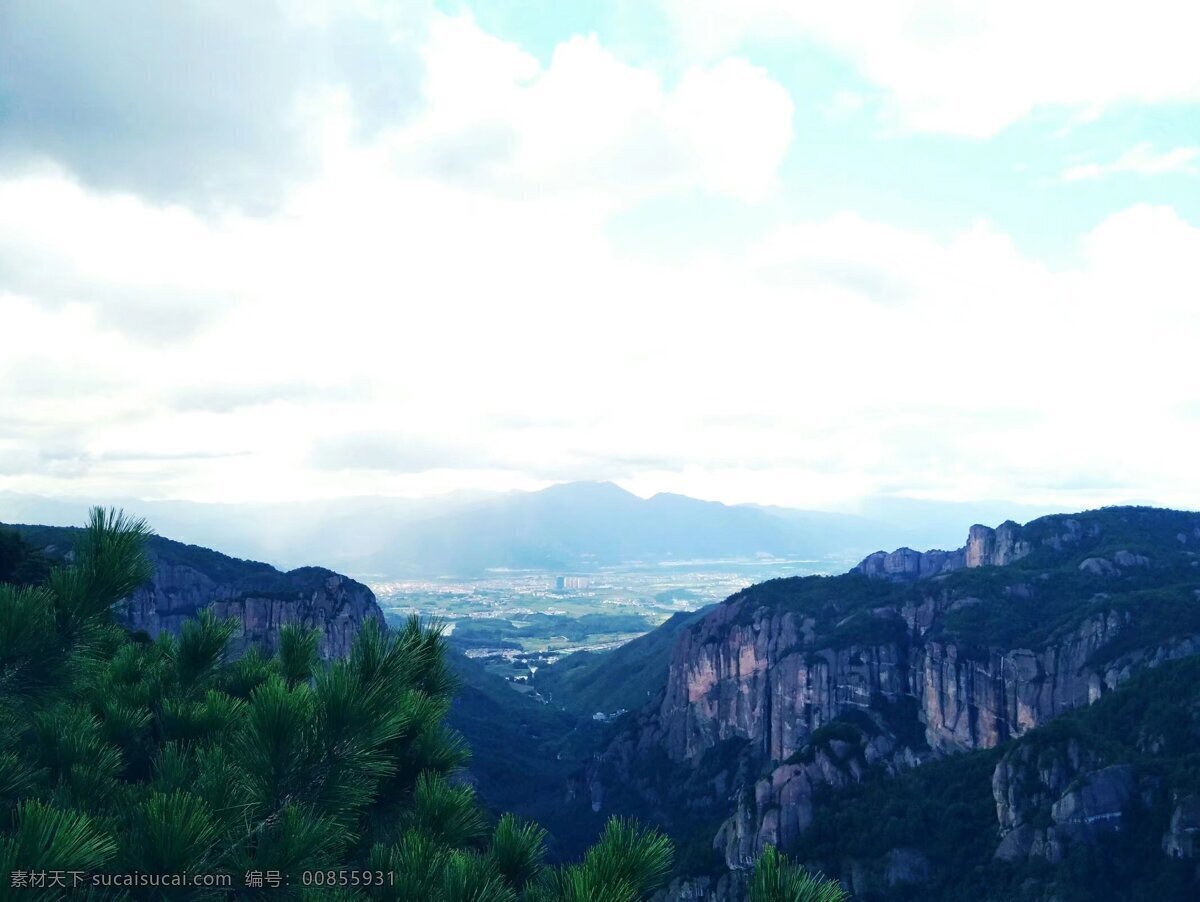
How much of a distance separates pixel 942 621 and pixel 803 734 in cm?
3628

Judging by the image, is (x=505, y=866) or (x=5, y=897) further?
(x=505, y=866)

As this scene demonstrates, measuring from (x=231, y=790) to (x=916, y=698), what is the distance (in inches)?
6332

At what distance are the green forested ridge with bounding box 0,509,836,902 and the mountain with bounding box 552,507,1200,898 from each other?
85.3m

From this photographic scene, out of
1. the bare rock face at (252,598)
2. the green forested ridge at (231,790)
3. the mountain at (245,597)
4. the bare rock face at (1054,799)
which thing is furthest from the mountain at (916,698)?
the green forested ridge at (231,790)

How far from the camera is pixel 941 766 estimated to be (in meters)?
111

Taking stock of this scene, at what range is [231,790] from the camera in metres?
10.6

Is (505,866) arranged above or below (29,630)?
below

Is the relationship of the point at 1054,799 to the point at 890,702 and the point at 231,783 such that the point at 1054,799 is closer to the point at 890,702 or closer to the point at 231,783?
the point at 890,702

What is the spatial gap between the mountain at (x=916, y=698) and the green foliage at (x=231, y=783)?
279ft

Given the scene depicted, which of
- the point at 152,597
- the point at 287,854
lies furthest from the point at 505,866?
the point at 152,597

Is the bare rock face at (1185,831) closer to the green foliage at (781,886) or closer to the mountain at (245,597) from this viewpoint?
the green foliage at (781,886)

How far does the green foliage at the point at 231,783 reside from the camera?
927cm

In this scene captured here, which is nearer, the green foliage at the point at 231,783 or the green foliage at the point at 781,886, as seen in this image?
the green foliage at the point at 781,886

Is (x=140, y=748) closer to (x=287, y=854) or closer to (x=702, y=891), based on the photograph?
(x=287, y=854)
